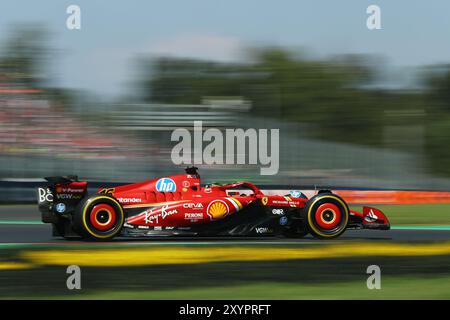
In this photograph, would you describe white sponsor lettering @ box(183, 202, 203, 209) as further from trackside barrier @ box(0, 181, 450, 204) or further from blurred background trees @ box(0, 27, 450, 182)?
blurred background trees @ box(0, 27, 450, 182)

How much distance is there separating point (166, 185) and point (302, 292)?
10.8 ft

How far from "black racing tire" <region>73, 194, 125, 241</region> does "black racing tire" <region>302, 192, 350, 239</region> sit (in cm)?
223

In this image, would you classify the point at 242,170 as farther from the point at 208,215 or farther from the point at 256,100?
the point at 208,215

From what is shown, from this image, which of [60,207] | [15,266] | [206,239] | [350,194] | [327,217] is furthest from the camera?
[350,194]

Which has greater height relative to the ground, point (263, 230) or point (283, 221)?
point (283, 221)

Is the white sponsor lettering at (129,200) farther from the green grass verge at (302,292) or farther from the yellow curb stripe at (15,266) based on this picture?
the green grass verge at (302,292)

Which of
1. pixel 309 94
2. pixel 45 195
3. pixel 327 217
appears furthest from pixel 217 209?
pixel 309 94

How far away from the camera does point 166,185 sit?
918 cm

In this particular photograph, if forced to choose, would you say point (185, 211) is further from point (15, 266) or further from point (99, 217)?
point (15, 266)

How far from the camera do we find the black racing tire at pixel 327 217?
30.4 feet

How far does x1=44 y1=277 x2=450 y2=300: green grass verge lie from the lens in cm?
606

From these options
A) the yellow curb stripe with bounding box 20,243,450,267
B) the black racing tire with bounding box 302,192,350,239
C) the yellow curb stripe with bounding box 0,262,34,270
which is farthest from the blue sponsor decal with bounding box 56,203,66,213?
the black racing tire with bounding box 302,192,350,239

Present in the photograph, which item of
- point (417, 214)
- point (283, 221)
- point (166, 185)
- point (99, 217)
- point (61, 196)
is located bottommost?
point (417, 214)
